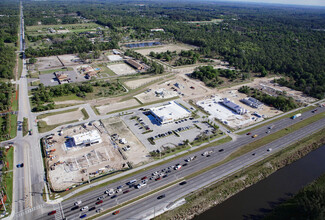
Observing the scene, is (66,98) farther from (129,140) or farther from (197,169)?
(197,169)

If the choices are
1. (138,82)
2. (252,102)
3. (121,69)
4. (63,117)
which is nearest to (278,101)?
(252,102)

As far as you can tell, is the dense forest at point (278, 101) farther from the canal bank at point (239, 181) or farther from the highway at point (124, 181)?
the canal bank at point (239, 181)

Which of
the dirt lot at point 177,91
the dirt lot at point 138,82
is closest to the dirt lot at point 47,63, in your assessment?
the dirt lot at point 138,82

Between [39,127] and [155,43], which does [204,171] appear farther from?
[155,43]

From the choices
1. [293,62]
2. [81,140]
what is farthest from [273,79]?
[81,140]

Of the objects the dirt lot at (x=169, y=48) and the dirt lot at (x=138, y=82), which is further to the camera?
the dirt lot at (x=169, y=48)

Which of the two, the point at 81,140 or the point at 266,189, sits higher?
the point at 81,140

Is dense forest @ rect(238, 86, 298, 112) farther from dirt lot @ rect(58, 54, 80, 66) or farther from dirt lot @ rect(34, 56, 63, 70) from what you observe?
dirt lot @ rect(34, 56, 63, 70)
